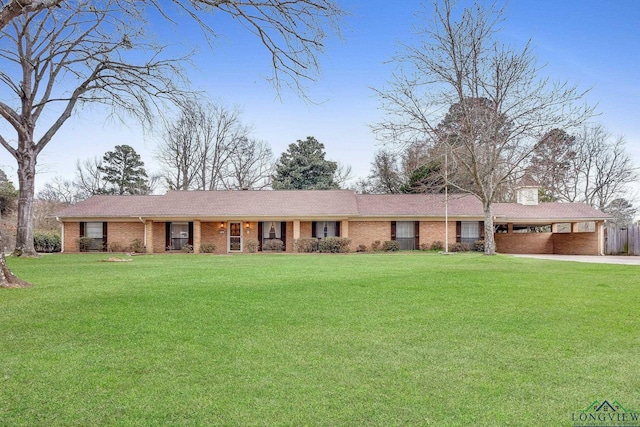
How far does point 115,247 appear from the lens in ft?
90.2

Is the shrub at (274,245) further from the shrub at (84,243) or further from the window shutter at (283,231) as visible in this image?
the shrub at (84,243)

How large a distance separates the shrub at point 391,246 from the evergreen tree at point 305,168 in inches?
580

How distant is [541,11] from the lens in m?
15.9

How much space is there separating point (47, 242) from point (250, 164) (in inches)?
771

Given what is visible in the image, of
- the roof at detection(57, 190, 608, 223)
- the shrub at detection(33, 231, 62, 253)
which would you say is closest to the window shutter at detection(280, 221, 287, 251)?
the roof at detection(57, 190, 608, 223)

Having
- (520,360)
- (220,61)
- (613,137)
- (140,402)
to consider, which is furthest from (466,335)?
(613,137)

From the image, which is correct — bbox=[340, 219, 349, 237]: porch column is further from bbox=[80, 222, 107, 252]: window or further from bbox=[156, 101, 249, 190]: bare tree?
bbox=[156, 101, 249, 190]: bare tree

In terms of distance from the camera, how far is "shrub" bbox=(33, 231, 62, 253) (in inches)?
1101

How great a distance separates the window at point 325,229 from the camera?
27.7m

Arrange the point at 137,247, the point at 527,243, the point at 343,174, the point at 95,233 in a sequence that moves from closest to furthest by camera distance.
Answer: the point at 137,247 → the point at 95,233 → the point at 527,243 → the point at 343,174

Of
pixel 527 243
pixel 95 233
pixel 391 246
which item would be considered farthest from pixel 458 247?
pixel 95 233

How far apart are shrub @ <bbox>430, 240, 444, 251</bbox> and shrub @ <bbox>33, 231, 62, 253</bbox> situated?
24656 millimetres

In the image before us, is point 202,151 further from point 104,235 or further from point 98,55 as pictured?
point 98,55
